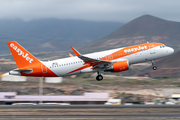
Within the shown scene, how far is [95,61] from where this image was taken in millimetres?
47219

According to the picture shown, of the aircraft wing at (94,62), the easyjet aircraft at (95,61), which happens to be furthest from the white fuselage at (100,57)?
the aircraft wing at (94,62)

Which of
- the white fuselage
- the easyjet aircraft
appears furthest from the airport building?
the white fuselage

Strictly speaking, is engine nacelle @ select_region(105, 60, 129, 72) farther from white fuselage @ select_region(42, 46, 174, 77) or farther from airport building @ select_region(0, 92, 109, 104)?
airport building @ select_region(0, 92, 109, 104)

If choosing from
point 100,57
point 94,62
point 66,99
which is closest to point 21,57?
point 94,62

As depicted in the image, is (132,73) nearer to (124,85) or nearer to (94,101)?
(124,85)

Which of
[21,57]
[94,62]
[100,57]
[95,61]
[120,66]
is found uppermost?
[21,57]

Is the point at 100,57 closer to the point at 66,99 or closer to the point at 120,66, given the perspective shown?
the point at 120,66

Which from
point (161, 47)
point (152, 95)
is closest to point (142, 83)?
point (152, 95)

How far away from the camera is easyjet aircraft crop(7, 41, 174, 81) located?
47656mm

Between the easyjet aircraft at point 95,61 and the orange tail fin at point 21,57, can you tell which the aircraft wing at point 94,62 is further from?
the orange tail fin at point 21,57

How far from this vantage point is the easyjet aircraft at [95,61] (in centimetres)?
4766

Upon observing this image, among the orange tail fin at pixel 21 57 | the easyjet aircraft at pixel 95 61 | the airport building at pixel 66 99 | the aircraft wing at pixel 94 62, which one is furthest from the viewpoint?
the airport building at pixel 66 99

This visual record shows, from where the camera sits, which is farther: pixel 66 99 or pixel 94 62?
pixel 66 99

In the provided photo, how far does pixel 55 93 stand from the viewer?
254 ft
